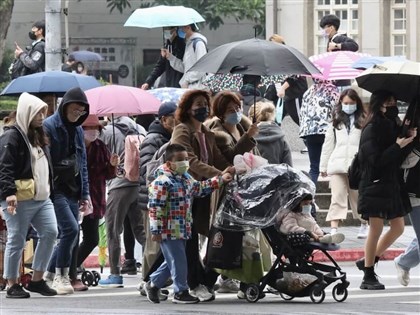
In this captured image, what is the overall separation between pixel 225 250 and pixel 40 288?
1.79 m

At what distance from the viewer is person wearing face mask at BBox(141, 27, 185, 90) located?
824 inches

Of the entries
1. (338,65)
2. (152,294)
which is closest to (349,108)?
(338,65)

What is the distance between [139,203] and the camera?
53.5 feet

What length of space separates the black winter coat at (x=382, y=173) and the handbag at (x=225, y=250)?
1.38 m

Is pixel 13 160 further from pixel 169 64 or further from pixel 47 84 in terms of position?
pixel 169 64

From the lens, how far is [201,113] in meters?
14.9

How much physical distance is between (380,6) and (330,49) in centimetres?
1722

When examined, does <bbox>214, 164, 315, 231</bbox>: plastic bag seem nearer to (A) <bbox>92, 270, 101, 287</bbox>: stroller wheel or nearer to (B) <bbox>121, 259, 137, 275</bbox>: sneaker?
(A) <bbox>92, 270, 101, 287</bbox>: stroller wheel

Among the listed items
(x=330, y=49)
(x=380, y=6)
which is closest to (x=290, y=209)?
(x=330, y=49)

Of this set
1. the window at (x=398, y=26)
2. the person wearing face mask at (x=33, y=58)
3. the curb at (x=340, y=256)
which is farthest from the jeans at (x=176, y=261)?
the window at (x=398, y=26)

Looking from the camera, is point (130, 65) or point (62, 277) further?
point (130, 65)

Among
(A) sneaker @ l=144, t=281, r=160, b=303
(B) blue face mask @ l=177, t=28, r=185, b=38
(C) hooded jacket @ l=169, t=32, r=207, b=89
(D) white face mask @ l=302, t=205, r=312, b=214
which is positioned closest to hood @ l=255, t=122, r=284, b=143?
(D) white face mask @ l=302, t=205, r=312, b=214

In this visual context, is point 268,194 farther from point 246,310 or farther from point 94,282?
point 94,282

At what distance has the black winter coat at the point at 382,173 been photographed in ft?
49.9
